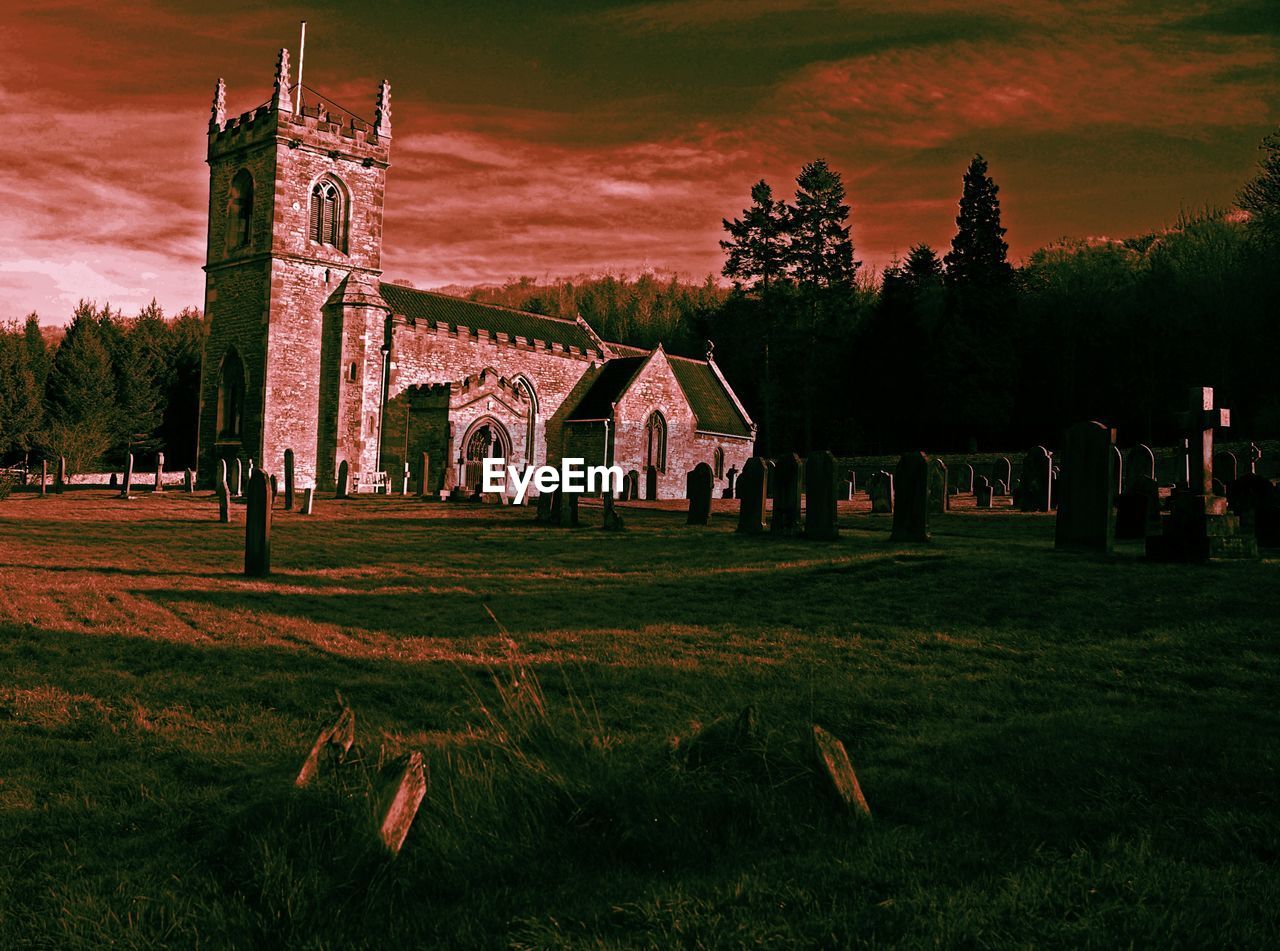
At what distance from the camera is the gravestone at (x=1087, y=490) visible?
10766 millimetres

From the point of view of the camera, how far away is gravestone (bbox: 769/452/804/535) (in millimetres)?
14221

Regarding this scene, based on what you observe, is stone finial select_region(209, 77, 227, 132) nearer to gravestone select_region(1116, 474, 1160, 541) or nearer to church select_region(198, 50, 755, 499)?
church select_region(198, 50, 755, 499)

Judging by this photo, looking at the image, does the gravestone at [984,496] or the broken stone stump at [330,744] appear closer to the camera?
the broken stone stump at [330,744]

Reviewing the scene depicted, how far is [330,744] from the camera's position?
3.44 m

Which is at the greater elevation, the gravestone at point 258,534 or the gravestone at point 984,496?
the gravestone at point 984,496

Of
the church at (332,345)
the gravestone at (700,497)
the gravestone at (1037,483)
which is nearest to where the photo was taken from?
the gravestone at (700,497)

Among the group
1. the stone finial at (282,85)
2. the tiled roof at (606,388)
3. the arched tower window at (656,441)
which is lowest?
the arched tower window at (656,441)

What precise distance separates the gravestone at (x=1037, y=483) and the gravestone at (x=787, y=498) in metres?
Result: 7.42

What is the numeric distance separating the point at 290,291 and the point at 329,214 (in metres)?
3.77

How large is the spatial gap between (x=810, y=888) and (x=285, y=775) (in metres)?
2.32

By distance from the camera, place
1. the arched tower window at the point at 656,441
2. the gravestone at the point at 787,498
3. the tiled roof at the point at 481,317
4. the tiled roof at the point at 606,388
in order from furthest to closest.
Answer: the arched tower window at the point at 656,441 → the tiled roof at the point at 606,388 → the tiled roof at the point at 481,317 → the gravestone at the point at 787,498

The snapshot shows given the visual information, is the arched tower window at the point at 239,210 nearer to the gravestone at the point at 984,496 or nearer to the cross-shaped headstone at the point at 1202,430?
the gravestone at the point at 984,496

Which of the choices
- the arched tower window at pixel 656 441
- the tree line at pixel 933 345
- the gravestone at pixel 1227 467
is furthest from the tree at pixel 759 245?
the gravestone at pixel 1227 467

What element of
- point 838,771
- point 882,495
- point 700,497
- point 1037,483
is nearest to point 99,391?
point 700,497
